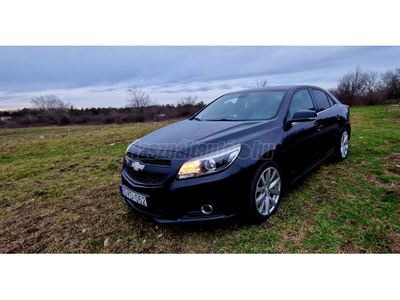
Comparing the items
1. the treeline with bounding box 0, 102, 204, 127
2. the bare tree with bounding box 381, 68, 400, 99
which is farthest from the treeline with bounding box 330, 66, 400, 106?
the treeline with bounding box 0, 102, 204, 127

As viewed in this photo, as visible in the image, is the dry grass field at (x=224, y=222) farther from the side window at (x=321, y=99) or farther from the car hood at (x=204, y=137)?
the side window at (x=321, y=99)

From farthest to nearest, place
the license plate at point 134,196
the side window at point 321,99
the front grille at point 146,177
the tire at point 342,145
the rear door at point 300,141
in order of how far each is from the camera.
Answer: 1. the tire at point 342,145
2. the side window at point 321,99
3. the rear door at point 300,141
4. the license plate at point 134,196
5. the front grille at point 146,177

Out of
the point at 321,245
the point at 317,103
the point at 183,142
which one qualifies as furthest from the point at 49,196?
the point at 317,103

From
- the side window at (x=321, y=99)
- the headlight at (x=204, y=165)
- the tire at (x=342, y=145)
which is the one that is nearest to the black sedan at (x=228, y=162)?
the headlight at (x=204, y=165)

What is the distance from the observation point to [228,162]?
210 centimetres

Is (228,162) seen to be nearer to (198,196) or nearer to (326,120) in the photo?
(198,196)

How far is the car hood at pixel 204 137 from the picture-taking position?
2164mm

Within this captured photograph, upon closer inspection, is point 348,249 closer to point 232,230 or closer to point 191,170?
point 232,230

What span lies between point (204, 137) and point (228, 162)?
431 mm

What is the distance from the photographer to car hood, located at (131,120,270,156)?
216cm

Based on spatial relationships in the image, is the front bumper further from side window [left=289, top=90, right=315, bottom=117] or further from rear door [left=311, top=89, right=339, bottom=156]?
rear door [left=311, top=89, right=339, bottom=156]

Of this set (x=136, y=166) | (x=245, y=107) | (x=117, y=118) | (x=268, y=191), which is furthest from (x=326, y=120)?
(x=117, y=118)

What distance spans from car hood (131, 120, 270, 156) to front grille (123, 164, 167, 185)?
0.87ft

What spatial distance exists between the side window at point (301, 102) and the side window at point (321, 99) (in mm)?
270
